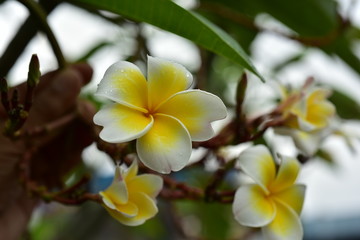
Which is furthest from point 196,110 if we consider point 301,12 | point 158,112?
point 301,12

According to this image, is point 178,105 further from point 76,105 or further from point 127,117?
point 76,105

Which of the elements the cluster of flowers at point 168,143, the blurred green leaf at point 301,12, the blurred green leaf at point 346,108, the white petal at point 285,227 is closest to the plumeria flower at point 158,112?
the cluster of flowers at point 168,143

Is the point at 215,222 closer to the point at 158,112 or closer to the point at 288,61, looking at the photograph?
the point at 288,61

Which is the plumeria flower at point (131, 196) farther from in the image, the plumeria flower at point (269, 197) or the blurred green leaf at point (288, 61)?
the blurred green leaf at point (288, 61)

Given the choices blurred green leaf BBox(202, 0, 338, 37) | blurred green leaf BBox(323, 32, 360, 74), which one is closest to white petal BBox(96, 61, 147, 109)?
blurred green leaf BBox(202, 0, 338, 37)

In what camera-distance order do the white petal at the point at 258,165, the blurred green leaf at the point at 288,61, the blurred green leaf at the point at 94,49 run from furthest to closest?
1. the blurred green leaf at the point at 288,61
2. the blurred green leaf at the point at 94,49
3. the white petal at the point at 258,165

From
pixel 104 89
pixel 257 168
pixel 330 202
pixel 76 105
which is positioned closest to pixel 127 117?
pixel 104 89
